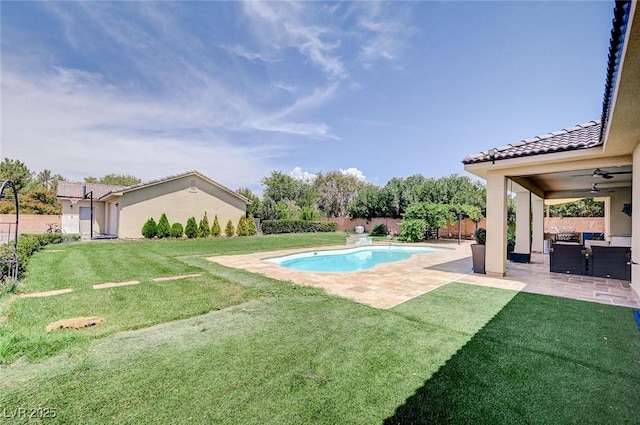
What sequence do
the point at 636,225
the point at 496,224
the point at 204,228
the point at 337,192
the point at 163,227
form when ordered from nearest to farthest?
1. the point at 636,225
2. the point at 496,224
3. the point at 163,227
4. the point at 204,228
5. the point at 337,192

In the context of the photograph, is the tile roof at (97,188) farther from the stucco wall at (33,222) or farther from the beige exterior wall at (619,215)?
the beige exterior wall at (619,215)

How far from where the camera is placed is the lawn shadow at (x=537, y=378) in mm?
2635

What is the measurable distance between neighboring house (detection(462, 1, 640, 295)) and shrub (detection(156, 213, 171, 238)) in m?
21.3

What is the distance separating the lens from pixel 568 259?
378 inches

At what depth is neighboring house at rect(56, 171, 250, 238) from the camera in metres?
21.6

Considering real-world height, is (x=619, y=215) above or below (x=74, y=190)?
below

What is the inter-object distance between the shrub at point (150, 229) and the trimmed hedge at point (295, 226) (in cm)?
1083

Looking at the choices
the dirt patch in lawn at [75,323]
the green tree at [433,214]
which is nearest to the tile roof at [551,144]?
the dirt patch in lawn at [75,323]

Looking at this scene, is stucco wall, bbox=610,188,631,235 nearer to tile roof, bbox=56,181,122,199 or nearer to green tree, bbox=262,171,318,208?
tile roof, bbox=56,181,122,199

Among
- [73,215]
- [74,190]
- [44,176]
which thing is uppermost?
[44,176]

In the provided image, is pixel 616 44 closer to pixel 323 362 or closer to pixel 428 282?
pixel 323 362

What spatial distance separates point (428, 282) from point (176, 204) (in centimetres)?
2139

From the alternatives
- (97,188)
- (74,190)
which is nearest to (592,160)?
(74,190)

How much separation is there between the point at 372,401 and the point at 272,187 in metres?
47.8
